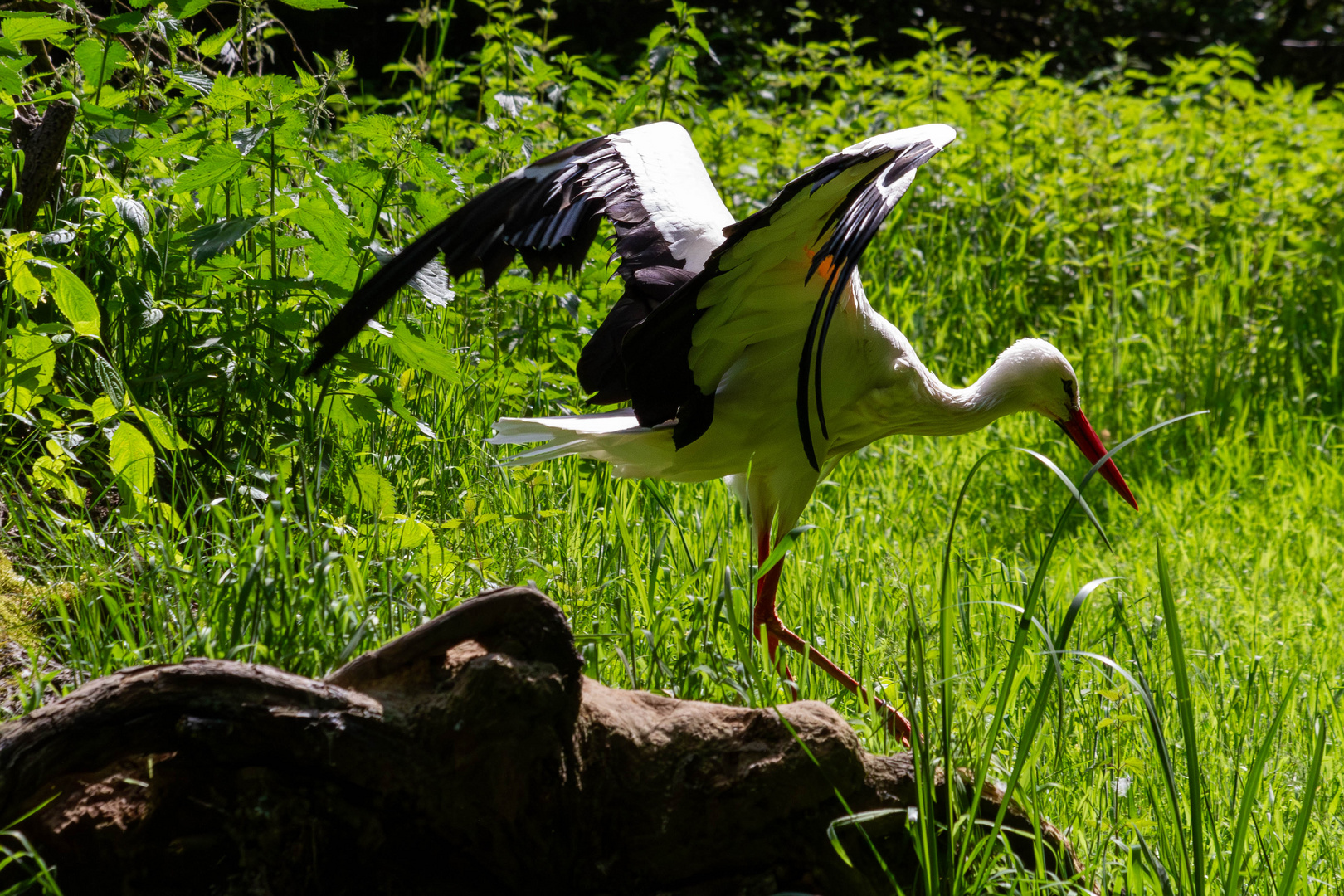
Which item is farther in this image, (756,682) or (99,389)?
(99,389)

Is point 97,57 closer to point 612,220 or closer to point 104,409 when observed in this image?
point 104,409

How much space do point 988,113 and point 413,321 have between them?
4.64 metres

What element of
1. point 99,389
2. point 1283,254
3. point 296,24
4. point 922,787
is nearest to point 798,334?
point 922,787

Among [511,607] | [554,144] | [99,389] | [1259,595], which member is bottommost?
[1259,595]

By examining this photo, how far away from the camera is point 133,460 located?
237cm

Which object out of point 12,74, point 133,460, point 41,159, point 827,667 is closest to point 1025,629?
point 827,667

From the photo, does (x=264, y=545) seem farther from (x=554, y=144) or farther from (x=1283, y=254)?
(x=1283, y=254)

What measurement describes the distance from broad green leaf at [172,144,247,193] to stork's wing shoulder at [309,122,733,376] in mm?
499

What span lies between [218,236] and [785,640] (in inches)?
67.3

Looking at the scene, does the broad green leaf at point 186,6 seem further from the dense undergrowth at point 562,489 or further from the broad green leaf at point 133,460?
the broad green leaf at point 133,460

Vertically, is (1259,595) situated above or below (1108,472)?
below

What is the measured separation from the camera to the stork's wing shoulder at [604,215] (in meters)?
2.86

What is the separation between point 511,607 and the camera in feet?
5.52

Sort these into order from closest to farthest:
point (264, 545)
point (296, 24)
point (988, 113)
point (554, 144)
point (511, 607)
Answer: point (511, 607) < point (264, 545) < point (554, 144) < point (988, 113) < point (296, 24)
